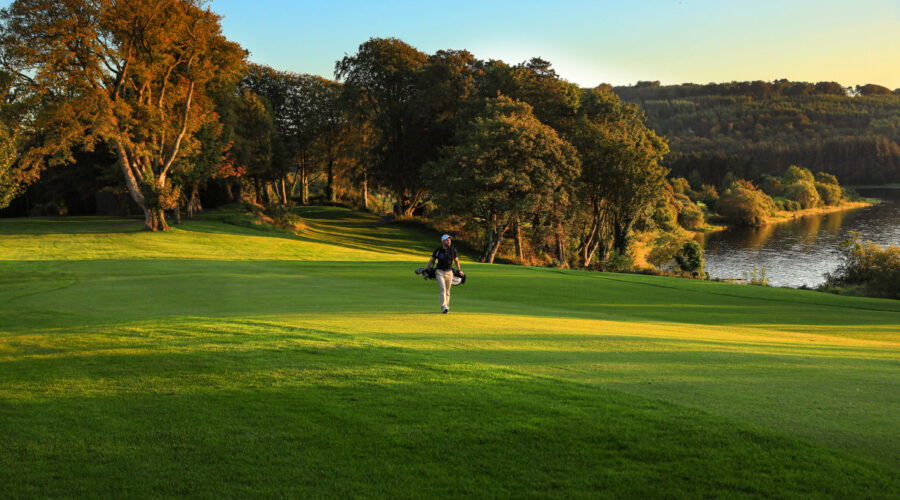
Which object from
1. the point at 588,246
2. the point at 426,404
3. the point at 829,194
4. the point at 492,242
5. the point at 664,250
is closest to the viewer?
the point at 426,404

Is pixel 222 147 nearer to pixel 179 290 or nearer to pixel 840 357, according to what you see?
pixel 179 290

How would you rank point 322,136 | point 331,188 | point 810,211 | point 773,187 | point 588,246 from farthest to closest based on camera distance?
point 773,187, point 810,211, point 331,188, point 322,136, point 588,246

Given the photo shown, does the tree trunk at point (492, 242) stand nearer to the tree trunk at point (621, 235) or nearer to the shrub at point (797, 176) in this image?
the tree trunk at point (621, 235)

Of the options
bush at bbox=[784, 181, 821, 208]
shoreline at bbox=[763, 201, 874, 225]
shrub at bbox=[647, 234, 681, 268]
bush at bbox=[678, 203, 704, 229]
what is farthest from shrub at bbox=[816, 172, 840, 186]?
shrub at bbox=[647, 234, 681, 268]

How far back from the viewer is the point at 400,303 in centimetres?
1820

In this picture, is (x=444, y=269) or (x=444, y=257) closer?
(x=444, y=257)

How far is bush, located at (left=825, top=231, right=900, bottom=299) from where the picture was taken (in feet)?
128

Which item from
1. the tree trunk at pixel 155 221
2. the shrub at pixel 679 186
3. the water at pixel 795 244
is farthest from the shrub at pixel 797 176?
the tree trunk at pixel 155 221

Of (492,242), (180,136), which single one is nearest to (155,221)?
(180,136)

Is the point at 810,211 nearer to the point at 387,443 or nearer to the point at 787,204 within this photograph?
the point at 787,204

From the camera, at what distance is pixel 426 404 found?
7.51 metres

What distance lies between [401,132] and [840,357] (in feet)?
Result: 198

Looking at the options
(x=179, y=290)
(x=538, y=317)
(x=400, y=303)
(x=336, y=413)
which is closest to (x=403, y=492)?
(x=336, y=413)

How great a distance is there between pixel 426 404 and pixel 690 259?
59.3 m
